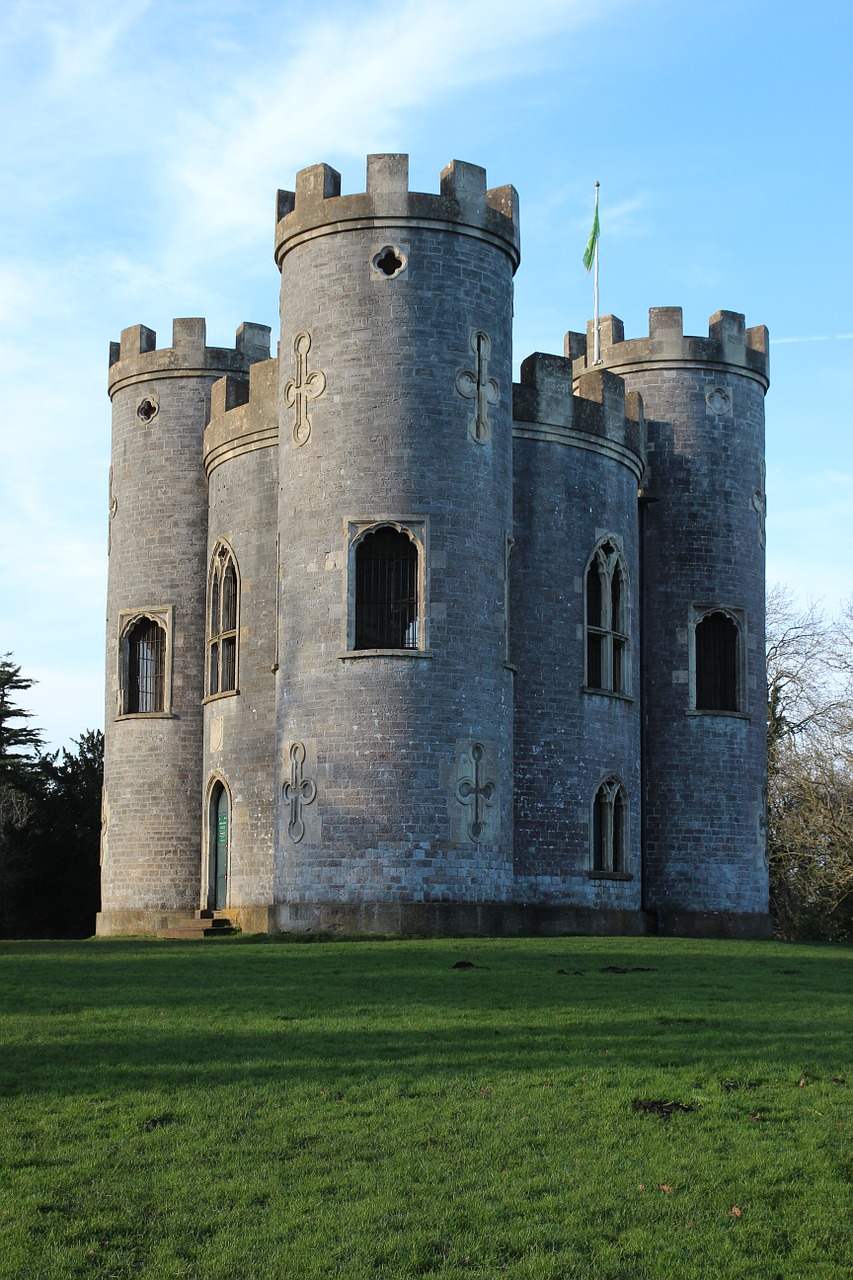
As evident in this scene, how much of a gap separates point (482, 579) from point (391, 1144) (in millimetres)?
17539

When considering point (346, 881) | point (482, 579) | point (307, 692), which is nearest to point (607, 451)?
point (482, 579)

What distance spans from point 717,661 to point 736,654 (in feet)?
1.45

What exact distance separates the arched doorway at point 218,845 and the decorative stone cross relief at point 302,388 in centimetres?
794

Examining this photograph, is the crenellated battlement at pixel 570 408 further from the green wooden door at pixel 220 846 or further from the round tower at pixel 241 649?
the green wooden door at pixel 220 846

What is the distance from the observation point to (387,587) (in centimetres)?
2742

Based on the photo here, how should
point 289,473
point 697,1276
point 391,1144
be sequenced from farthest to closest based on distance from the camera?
point 289,473 < point 391,1144 < point 697,1276

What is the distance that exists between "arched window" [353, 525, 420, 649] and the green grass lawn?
33.4ft

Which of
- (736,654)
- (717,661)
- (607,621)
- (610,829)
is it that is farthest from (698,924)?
(607,621)

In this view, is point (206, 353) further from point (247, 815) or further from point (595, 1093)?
point (595, 1093)

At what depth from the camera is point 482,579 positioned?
91.2 feet

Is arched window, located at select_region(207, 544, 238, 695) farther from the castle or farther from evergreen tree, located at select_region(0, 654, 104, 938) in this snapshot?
evergreen tree, located at select_region(0, 654, 104, 938)

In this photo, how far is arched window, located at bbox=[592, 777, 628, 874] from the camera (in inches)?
1219

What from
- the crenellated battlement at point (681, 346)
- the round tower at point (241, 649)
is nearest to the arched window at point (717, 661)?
the crenellated battlement at point (681, 346)

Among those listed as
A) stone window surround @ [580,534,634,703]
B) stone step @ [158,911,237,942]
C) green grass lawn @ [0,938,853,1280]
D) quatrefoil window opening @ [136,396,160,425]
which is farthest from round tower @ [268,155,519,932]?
green grass lawn @ [0,938,853,1280]
